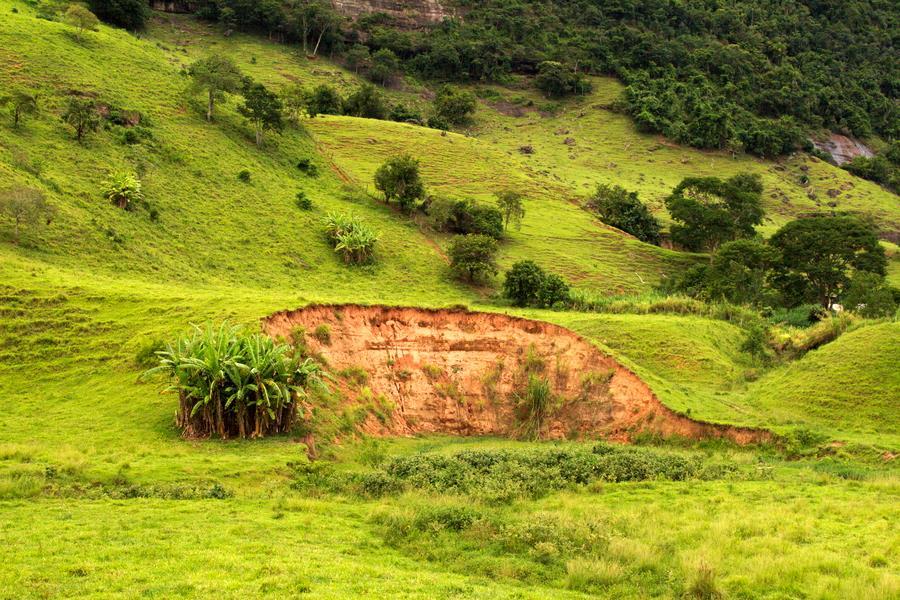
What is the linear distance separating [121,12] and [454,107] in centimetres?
4432

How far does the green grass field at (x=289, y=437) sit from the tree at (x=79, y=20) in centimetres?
114

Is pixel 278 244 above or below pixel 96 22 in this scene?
below

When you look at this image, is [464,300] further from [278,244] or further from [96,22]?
[96,22]

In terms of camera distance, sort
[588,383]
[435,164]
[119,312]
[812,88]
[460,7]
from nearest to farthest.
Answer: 1. [119,312]
2. [588,383]
3. [435,164]
4. [812,88]
5. [460,7]

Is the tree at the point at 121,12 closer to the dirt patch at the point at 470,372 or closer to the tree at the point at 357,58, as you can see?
the tree at the point at 357,58

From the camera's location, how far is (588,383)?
1284 inches

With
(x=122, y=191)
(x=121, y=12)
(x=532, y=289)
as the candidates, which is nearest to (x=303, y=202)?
(x=122, y=191)

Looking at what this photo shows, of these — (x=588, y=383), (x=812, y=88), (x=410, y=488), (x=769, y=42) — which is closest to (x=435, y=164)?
(x=588, y=383)

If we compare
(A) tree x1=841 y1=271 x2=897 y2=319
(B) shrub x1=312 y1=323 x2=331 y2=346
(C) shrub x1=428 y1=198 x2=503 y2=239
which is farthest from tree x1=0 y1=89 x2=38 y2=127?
(A) tree x1=841 y1=271 x2=897 y2=319

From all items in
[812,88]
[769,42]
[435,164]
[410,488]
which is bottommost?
[410,488]

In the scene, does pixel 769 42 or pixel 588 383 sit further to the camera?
pixel 769 42

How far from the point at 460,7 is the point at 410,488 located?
137856 millimetres

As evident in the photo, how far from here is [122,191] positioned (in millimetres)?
45031

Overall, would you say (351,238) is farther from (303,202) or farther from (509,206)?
(509,206)
